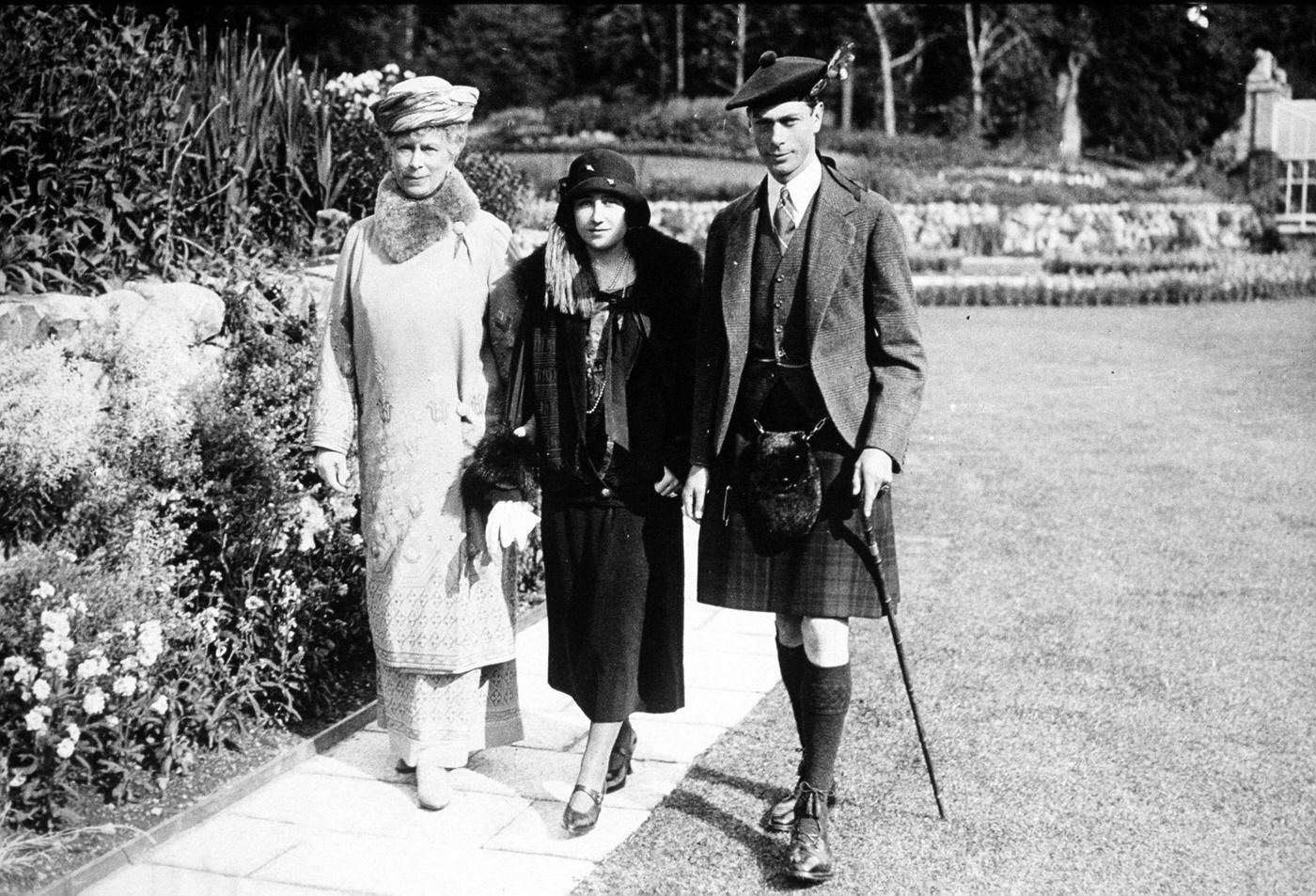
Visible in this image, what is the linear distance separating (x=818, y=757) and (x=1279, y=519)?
15.9ft

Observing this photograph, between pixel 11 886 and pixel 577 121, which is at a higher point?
pixel 577 121

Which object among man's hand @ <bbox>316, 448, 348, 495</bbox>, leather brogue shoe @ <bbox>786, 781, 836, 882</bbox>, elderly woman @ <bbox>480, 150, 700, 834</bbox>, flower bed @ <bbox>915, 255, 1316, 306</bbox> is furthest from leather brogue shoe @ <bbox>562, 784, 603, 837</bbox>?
flower bed @ <bbox>915, 255, 1316, 306</bbox>

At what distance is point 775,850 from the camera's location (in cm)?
384

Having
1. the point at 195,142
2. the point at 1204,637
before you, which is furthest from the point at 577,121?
the point at 1204,637

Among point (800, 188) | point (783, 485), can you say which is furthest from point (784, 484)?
point (800, 188)

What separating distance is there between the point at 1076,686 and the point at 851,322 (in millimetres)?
2160

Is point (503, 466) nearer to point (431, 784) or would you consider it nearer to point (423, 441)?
point (423, 441)

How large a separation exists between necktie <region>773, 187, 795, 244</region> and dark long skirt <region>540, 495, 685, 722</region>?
801 mm

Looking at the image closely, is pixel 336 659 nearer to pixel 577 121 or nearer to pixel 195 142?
pixel 195 142

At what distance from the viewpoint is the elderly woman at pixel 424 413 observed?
13.5 feet

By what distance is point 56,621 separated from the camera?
372cm

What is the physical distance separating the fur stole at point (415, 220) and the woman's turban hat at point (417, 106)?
180 mm

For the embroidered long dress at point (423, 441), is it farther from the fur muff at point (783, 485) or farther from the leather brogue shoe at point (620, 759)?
the fur muff at point (783, 485)

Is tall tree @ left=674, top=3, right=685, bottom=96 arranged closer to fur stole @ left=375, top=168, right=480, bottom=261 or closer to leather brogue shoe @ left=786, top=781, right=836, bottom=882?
fur stole @ left=375, top=168, right=480, bottom=261
